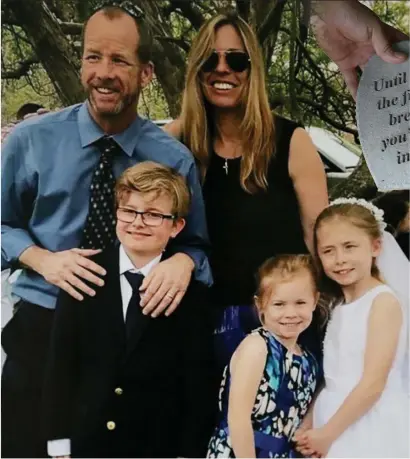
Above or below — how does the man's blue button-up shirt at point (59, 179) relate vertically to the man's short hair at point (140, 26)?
below

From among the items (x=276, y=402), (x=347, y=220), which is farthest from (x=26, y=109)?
(x=276, y=402)

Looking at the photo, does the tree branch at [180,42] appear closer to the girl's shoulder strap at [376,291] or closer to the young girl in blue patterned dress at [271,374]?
the young girl in blue patterned dress at [271,374]

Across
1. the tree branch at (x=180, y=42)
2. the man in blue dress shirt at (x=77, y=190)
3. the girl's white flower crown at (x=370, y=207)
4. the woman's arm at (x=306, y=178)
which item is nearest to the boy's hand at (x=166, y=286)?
the man in blue dress shirt at (x=77, y=190)

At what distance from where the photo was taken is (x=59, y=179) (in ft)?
5.27

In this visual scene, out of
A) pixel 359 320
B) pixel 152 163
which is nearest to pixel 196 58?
pixel 152 163

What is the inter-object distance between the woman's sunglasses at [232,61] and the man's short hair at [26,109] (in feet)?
1.50

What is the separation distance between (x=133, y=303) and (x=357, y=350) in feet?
1.97

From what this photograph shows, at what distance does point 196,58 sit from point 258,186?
14.5 inches

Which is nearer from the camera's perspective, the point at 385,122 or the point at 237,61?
the point at 237,61

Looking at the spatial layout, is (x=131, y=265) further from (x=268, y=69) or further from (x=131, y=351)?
(x=268, y=69)

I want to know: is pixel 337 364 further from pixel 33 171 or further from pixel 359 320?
pixel 33 171

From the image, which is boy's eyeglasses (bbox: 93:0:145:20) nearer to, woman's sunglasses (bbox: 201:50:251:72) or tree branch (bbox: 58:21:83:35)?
tree branch (bbox: 58:21:83:35)

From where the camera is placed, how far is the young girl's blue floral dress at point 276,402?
1615 mm

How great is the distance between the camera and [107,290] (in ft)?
5.32
